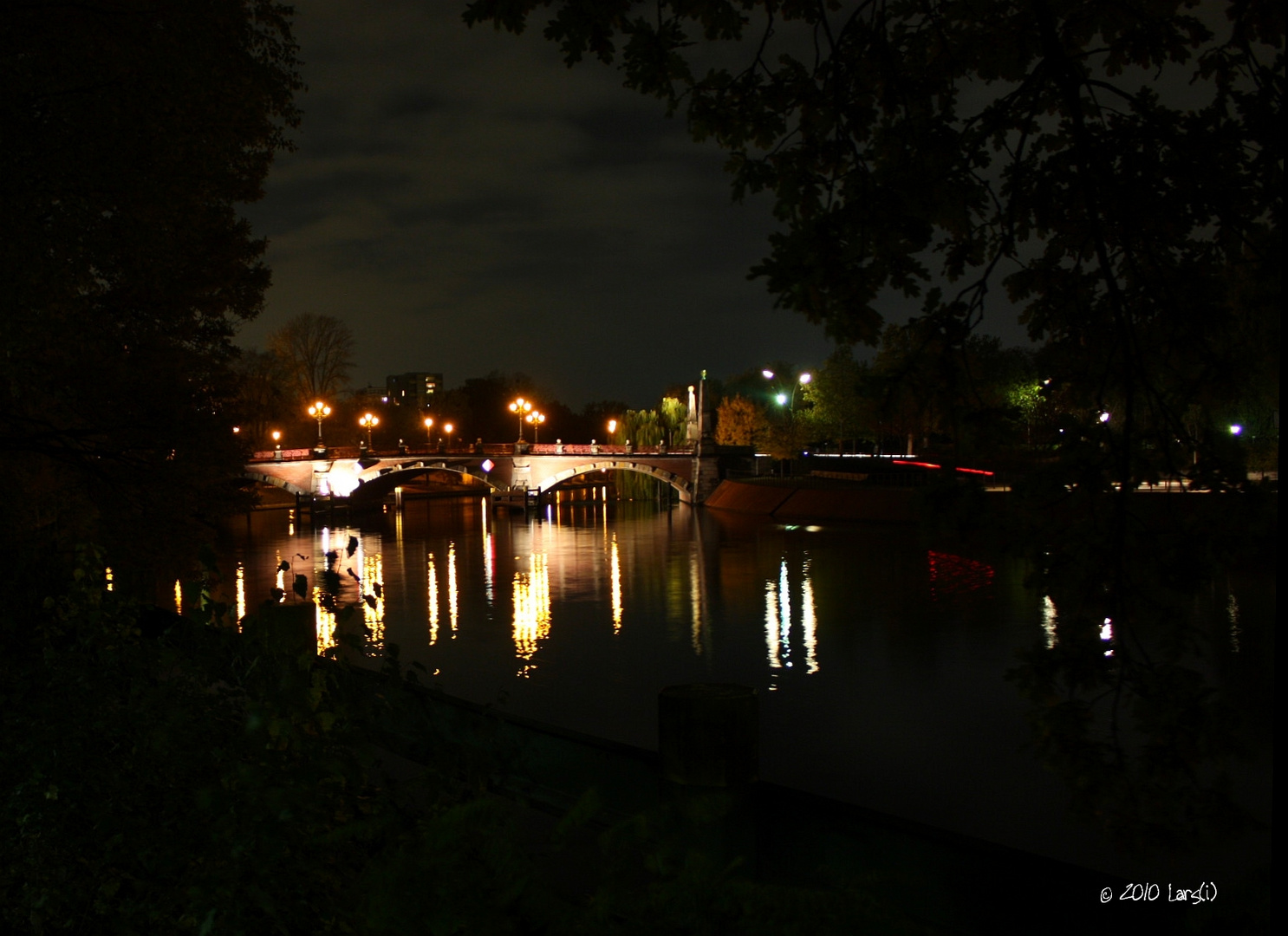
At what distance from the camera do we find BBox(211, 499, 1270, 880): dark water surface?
12.3 meters

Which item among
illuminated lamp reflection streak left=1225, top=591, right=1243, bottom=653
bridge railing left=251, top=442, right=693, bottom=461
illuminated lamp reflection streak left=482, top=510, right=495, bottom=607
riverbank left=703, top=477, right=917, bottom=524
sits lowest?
illuminated lamp reflection streak left=1225, top=591, right=1243, bottom=653

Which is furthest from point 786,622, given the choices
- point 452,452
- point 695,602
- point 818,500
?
point 452,452

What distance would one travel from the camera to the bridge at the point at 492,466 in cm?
6769

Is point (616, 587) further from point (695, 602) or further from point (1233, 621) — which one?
point (1233, 621)

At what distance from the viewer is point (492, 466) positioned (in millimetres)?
73688

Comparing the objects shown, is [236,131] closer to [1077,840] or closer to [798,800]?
[798,800]

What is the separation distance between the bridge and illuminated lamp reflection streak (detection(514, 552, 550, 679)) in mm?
32551

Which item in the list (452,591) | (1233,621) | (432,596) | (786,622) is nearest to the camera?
(1233,621)

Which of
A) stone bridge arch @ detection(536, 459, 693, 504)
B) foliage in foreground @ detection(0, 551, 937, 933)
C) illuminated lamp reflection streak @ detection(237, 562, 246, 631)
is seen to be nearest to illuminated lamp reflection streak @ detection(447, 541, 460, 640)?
illuminated lamp reflection streak @ detection(237, 562, 246, 631)

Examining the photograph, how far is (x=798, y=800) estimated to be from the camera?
637 centimetres

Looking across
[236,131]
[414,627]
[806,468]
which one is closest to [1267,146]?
[236,131]

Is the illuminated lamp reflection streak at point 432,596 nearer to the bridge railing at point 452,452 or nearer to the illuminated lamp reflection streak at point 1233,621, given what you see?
the illuminated lamp reflection streak at point 1233,621

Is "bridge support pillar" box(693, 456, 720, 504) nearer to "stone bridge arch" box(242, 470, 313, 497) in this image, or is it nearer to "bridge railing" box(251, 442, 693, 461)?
"bridge railing" box(251, 442, 693, 461)

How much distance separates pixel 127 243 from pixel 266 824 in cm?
840
